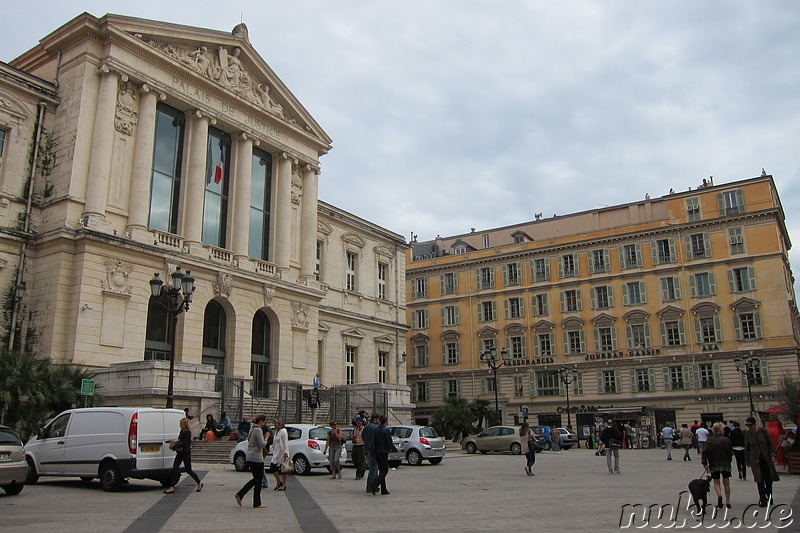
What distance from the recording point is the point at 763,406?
139 ft

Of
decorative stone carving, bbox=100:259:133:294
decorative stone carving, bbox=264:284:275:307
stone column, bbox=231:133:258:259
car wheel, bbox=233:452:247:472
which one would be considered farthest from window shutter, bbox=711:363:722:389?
decorative stone carving, bbox=100:259:133:294

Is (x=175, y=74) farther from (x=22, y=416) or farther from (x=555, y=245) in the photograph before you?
(x=555, y=245)

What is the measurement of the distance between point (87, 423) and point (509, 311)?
40.6 meters

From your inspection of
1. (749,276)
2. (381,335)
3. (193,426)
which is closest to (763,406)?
(749,276)

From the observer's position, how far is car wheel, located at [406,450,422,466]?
78.3 ft

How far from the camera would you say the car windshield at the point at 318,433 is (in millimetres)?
19500

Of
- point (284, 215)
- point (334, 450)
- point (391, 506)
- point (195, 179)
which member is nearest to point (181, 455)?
point (391, 506)

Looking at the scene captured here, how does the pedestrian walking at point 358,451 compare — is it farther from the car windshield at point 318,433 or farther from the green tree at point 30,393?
the green tree at point 30,393

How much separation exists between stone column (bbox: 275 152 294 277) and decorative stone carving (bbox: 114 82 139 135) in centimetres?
875

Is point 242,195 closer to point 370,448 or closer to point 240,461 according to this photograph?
point 240,461

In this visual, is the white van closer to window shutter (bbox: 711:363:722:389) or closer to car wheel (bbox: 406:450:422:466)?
car wheel (bbox: 406:450:422:466)

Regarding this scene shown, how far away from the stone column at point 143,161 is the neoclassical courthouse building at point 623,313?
2209 cm

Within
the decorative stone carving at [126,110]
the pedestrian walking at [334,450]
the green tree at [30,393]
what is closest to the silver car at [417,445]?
the pedestrian walking at [334,450]

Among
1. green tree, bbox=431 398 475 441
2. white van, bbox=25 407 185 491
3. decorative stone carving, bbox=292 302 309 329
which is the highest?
decorative stone carving, bbox=292 302 309 329
